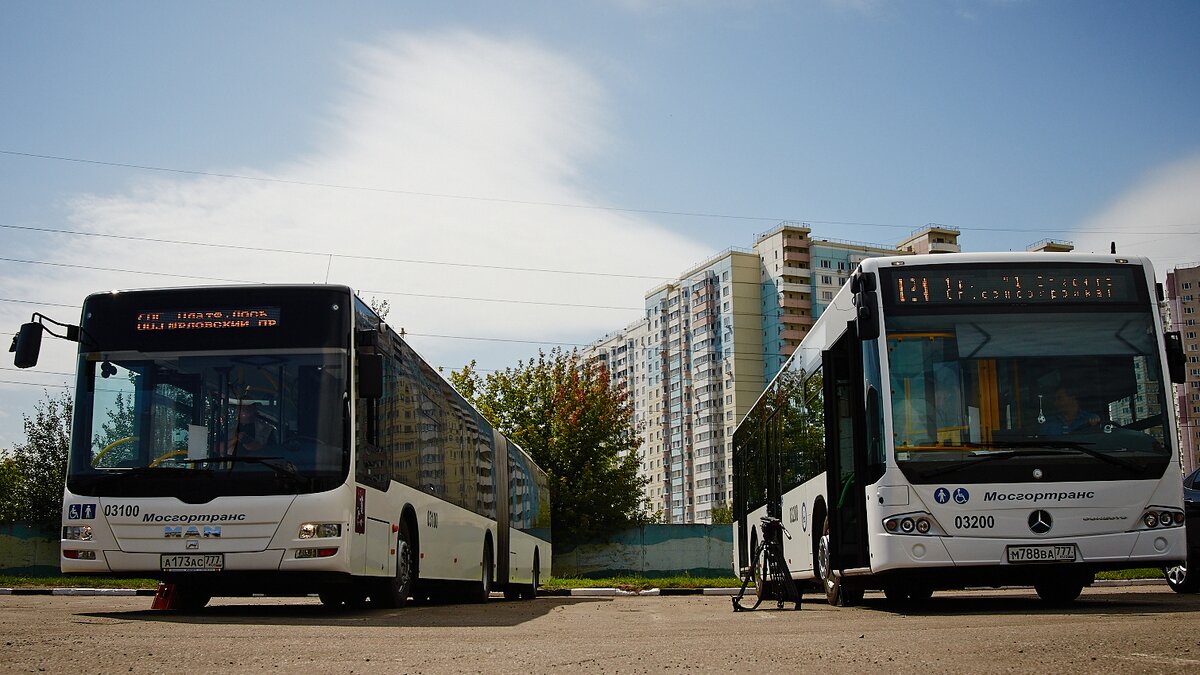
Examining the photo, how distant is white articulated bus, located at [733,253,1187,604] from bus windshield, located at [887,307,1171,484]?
1cm

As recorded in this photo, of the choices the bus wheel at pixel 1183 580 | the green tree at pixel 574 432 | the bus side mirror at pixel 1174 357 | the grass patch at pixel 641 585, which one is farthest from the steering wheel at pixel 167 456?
the green tree at pixel 574 432

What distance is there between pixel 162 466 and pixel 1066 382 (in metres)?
8.72

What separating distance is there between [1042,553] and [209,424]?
8018 millimetres

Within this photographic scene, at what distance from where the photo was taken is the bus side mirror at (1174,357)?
12.1 metres

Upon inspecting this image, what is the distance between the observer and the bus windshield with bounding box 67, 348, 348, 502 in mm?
12227

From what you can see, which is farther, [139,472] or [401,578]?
[401,578]

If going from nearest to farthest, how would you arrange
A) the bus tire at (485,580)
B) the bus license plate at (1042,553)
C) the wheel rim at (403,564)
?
the bus license plate at (1042,553)
the wheel rim at (403,564)
the bus tire at (485,580)

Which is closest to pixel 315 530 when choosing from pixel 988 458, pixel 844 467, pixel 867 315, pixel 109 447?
pixel 109 447

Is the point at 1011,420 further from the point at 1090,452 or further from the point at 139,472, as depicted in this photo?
the point at 139,472

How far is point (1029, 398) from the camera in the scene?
1198 cm

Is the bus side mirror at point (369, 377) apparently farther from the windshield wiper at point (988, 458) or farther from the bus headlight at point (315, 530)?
the windshield wiper at point (988, 458)

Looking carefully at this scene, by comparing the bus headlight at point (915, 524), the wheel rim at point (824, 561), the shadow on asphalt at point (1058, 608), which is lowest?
the shadow on asphalt at point (1058, 608)

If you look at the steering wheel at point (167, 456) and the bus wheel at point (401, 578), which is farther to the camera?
the bus wheel at point (401, 578)

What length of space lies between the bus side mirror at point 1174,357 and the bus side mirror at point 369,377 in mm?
7635
